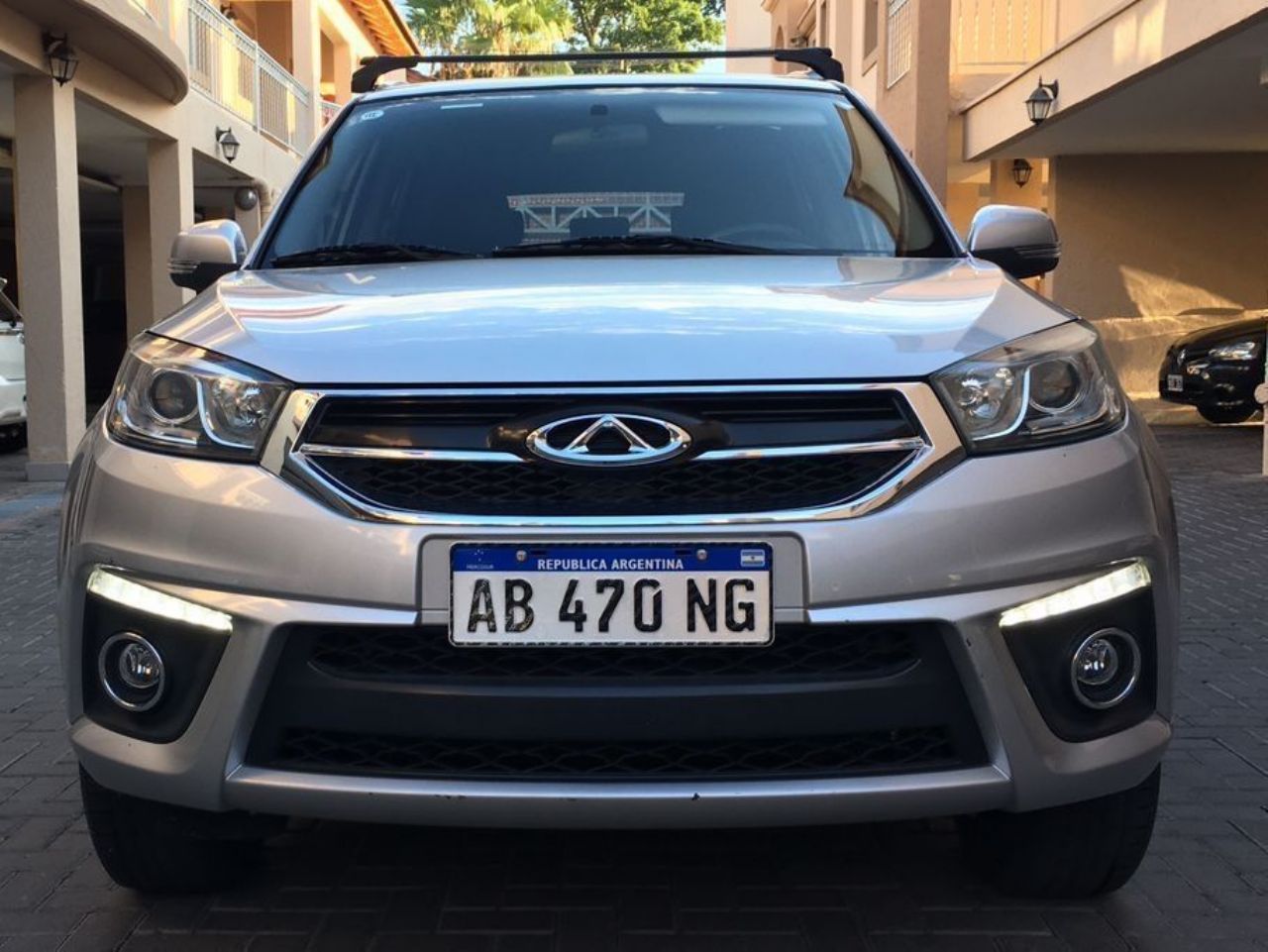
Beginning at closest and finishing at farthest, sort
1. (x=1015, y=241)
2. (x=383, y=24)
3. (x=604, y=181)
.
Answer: (x=1015, y=241) < (x=604, y=181) < (x=383, y=24)

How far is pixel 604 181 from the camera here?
12.1ft

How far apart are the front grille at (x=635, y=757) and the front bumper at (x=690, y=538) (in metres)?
0.03

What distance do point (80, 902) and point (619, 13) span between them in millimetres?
45096

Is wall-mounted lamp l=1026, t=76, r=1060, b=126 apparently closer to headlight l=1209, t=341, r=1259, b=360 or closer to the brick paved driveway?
headlight l=1209, t=341, r=1259, b=360

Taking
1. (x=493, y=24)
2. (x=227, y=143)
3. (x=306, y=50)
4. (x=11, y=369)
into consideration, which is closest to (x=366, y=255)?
(x=11, y=369)

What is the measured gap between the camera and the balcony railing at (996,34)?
17.0 meters

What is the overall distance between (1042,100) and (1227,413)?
375cm

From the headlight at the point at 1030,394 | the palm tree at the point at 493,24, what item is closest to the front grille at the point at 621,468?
the headlight at the point at 1030,394

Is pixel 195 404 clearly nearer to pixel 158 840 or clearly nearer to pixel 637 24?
pixel 158 840

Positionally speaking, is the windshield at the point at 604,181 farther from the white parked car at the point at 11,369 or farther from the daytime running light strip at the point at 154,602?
the white parked car at the point at 11,369

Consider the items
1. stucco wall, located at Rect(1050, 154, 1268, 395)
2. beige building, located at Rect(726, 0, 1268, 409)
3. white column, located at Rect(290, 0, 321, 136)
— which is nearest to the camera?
beige building, located at Rect(726, 0, 1268, 409)

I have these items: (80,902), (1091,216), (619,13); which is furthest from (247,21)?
(80,902)

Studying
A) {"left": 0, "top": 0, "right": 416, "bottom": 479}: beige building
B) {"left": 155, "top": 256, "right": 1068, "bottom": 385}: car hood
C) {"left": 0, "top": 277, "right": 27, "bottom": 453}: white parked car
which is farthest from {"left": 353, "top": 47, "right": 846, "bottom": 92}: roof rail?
{"left": 0, "top": 277, "right": 27, "bottom": 453}: white parked car

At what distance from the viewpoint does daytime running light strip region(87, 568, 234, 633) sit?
2.30 meters
